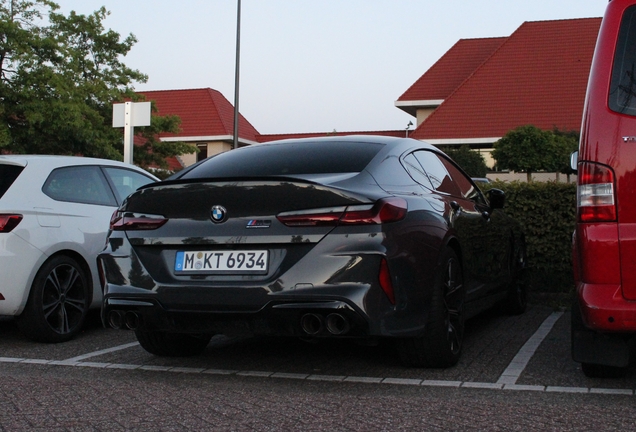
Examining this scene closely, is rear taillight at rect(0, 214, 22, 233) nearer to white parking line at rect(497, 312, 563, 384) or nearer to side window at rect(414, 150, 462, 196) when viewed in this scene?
side window at rect(414, 150, 462, 196)

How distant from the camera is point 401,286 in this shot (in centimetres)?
461

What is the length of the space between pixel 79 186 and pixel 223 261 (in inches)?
119

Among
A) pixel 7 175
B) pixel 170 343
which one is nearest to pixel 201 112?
pixel 7 175

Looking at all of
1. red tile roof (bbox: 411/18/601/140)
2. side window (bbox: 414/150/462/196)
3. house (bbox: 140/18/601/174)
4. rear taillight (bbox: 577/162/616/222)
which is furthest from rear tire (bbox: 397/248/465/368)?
red tile roof (bbox: 411/18/601/140)

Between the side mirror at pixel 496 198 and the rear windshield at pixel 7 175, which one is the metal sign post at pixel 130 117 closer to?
the rear windshield at pixel 7 175

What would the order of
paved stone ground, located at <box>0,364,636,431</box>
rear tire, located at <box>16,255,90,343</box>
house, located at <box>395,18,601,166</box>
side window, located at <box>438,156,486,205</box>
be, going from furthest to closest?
house, located at <box>395,18,601,166</box> → side window, located at <box>438,156,486,205</box> → rear tire, located at <box>16,255,90,343</box> → paved stone ground, located at <box>0,364,636,431</box>

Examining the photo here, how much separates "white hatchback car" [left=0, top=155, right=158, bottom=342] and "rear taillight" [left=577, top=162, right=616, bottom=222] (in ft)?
13.2

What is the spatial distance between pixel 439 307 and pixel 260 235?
1.19m

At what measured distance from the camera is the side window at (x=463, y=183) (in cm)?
649

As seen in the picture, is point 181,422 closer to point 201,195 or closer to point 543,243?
point 201,195

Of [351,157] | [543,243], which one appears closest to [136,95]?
[543,243]

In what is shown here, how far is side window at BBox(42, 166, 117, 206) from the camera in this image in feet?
22.6

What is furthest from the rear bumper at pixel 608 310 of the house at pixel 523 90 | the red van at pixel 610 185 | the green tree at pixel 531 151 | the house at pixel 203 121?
the house at pixel 203 121

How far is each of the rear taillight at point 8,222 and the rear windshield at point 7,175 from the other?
0.80 feet
